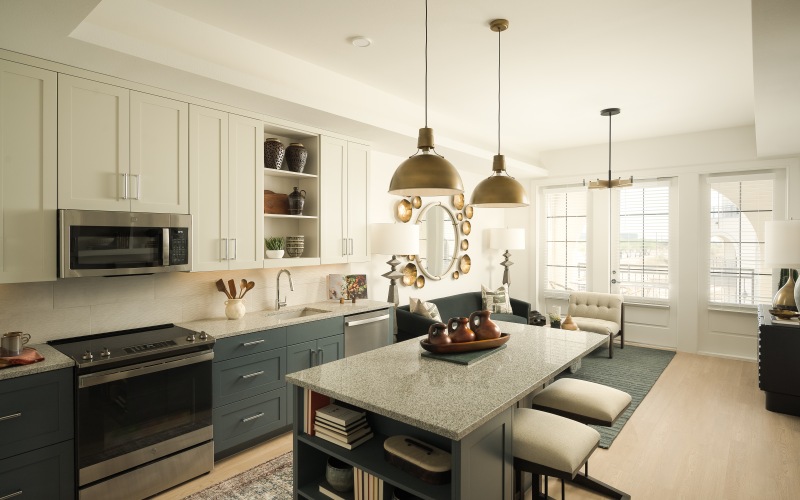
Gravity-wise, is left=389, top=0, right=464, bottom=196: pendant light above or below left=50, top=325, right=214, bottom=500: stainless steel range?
above

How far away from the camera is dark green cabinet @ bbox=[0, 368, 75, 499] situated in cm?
211

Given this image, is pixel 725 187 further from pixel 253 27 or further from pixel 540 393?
pixel 253 27

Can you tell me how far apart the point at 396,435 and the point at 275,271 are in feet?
7.63

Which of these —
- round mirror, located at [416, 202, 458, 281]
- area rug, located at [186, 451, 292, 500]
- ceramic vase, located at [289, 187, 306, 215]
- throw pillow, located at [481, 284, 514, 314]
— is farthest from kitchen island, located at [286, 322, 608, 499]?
throw pillow, located at [481, 284, 514, 314]

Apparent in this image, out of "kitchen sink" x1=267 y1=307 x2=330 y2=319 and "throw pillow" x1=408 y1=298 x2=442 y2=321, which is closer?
"kitchen sink" x1=267 y1=307 x2=330 y2=319

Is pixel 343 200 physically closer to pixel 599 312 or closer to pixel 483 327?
pixel 483 327

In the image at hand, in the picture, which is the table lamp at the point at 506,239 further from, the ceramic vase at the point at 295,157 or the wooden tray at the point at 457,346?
the wooden tray at the point at 457,346

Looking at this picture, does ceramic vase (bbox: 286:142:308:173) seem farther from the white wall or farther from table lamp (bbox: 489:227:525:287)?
the white wall

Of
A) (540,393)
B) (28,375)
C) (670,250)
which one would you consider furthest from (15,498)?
(670,250)

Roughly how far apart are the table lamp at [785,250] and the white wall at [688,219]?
1.17m

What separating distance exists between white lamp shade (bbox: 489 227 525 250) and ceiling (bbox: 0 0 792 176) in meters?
1.91

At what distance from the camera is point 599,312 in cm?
591

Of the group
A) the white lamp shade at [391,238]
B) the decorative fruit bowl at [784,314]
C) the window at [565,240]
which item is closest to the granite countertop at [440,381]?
the white lamp shade at [391,238]

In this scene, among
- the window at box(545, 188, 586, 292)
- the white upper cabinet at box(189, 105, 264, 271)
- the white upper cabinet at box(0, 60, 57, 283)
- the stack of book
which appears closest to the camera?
the stack of book
